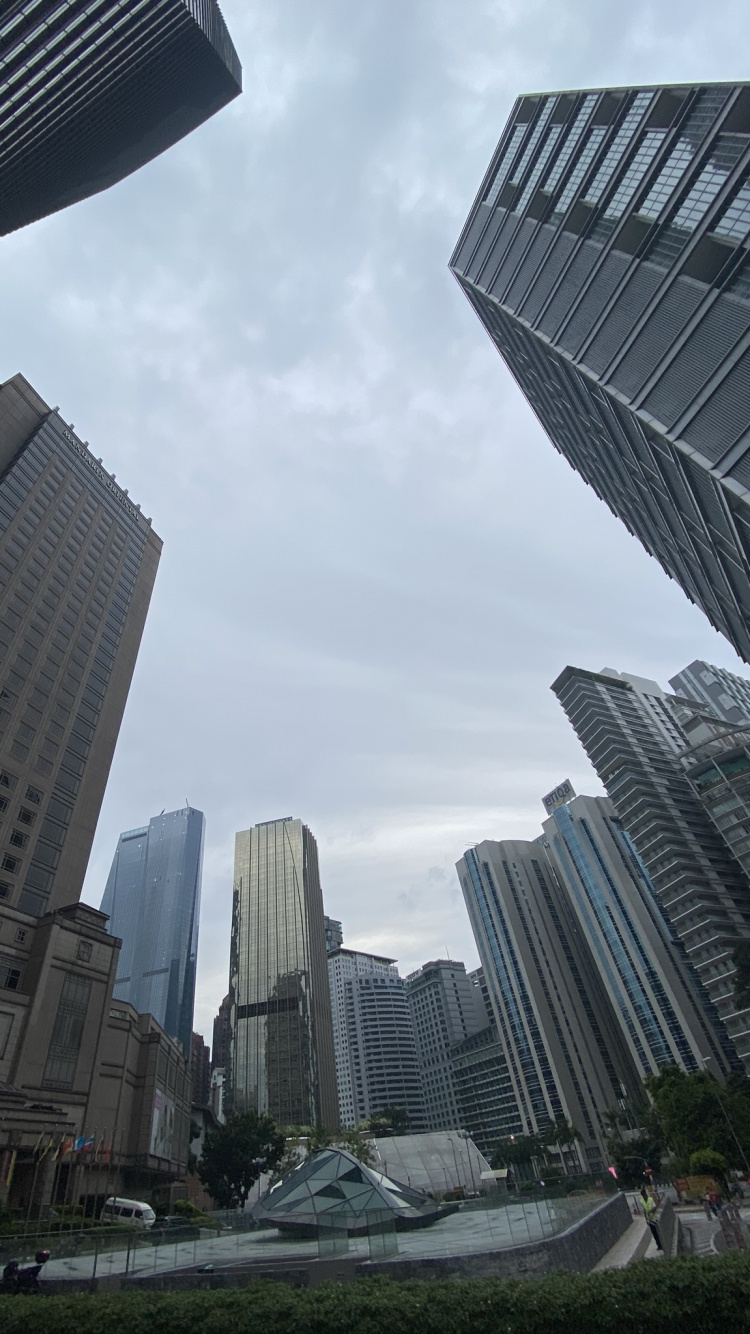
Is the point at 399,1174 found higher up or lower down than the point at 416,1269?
higher up

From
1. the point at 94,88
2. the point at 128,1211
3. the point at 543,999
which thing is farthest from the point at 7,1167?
the point at 543,999

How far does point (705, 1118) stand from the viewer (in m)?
53.2

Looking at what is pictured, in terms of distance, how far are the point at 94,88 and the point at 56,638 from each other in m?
54.8

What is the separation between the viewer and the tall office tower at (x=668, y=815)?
97312 mm

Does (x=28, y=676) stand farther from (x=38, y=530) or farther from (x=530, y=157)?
(x=530, y=157)

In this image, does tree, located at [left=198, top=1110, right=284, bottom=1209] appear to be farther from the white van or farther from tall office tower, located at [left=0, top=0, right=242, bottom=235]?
tall office tower, located at [left=0, top=0, right=242, bottom=235]

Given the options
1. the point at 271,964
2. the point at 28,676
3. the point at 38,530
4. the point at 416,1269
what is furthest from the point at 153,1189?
the point at 271,964

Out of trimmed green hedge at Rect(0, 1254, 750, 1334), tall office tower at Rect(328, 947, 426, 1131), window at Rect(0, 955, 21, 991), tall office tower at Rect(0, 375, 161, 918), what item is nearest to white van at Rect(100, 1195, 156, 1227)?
window at Rect(0, 955, 21, 991)

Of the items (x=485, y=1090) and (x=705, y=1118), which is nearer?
(x=705, y=1118)

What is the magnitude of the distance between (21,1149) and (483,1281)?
45839 millimetres

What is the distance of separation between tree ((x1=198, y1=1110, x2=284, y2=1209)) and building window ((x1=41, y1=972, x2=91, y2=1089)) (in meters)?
21.8

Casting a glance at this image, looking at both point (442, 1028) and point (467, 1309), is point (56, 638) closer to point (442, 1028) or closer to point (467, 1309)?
point (467, 1309)

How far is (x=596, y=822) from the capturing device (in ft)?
470

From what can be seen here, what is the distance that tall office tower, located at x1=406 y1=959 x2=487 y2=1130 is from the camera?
178250 millimetres
